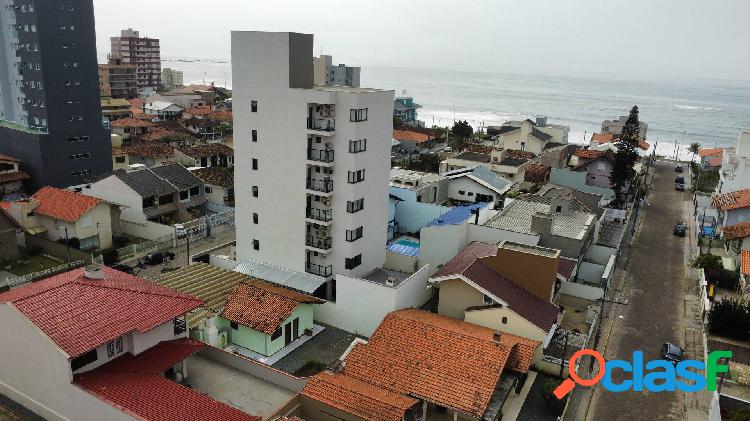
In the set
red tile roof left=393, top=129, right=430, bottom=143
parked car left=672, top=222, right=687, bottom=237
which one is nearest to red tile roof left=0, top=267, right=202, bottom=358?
parked car left=672, top=222, right=687, bottom=237

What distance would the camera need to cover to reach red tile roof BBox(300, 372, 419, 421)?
17902mm

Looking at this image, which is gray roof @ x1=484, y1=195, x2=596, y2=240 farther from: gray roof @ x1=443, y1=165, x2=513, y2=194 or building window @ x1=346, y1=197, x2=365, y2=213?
gray roof @ x1=443, y1=165, x2=513, y2=194

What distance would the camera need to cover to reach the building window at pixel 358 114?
1118 inches

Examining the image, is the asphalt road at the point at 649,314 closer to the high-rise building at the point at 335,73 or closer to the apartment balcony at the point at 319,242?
the apartment balcony at the point at 319,242

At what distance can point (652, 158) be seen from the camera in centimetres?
8012

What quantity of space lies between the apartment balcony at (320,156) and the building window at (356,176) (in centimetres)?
133

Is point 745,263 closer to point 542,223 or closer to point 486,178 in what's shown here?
point 542,223

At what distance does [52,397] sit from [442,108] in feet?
612

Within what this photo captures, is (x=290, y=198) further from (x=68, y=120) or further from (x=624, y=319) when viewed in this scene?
(x=68, y=120)

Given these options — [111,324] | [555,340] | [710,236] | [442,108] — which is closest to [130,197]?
[111,324]

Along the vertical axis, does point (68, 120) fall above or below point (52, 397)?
above

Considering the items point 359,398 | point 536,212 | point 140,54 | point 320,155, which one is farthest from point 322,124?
point 140,54

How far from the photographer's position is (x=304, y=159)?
29.5 meters

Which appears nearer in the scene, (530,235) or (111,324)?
(111,324)
